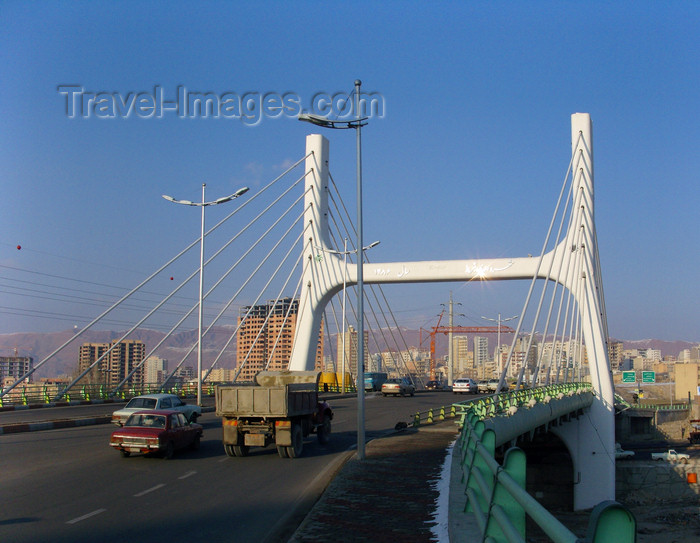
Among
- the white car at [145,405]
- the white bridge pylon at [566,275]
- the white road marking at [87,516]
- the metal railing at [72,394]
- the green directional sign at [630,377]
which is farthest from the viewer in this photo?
the green directional sign at [630,377]

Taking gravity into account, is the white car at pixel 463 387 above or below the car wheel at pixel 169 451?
below

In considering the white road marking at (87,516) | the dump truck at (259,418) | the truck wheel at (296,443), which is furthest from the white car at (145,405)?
the white road marking at (87,516)

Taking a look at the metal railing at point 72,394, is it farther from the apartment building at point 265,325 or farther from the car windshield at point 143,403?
the car windshield at point 143,403

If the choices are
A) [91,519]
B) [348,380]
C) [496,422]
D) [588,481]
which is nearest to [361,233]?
[496,422]

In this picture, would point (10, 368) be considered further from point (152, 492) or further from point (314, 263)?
point (152, 492)

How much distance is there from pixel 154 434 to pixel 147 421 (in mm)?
900

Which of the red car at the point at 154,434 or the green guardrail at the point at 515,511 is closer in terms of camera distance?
the green guardrail at the point at 515,511

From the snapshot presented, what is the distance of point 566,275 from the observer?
30.1 metres

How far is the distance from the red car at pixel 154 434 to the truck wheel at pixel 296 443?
107 inches

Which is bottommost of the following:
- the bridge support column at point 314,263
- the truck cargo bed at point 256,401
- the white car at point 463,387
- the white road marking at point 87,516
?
the white car at point 463,387

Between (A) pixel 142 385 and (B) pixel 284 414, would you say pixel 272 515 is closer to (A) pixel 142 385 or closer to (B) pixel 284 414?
(B) pixel 284 414

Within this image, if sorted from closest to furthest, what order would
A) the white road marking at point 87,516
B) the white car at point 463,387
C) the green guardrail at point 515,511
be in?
the green guardrail at point 515,511, the white road marking at point 87,516, the white car at point 463,387

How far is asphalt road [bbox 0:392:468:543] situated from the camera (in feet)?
30.3

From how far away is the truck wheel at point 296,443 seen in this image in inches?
693
